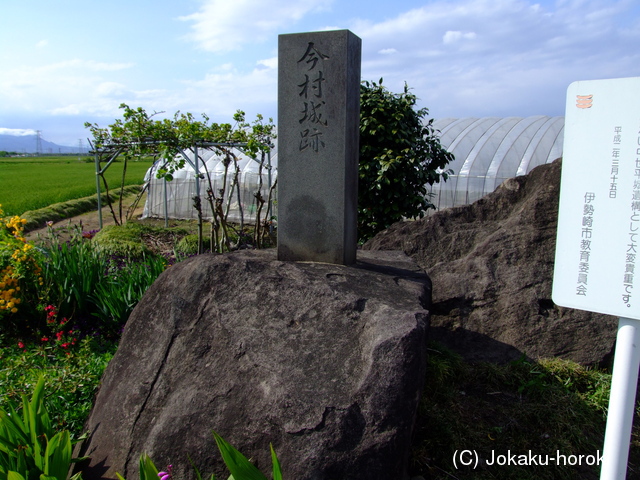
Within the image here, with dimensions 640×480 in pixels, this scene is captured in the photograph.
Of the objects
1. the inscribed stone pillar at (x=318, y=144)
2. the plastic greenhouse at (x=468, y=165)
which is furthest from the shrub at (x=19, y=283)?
the plastic greenhouse at (x=468, y=165)

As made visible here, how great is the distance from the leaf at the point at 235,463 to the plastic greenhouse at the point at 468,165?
8.57 m

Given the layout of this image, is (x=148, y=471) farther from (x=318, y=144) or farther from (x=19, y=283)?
(x=19, y=283)

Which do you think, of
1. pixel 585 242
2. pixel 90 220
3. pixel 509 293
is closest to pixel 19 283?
pixel 509 293

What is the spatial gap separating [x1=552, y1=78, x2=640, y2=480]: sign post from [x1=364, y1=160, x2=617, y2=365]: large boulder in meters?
1.88

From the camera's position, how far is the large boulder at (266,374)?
2443mm

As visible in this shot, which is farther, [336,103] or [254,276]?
[336,103]

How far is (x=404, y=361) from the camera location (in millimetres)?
2600

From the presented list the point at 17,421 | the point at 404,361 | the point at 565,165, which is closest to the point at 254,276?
the point at 404,361

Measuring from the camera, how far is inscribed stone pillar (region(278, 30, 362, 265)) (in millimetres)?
3609

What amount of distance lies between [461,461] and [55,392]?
275 centimetres

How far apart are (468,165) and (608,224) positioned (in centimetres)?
1011

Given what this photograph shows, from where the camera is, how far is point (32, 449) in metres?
2.53

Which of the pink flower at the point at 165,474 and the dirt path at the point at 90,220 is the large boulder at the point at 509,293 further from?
the dirt path at the point at 90,220

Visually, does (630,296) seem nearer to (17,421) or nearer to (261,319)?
(261,319)
